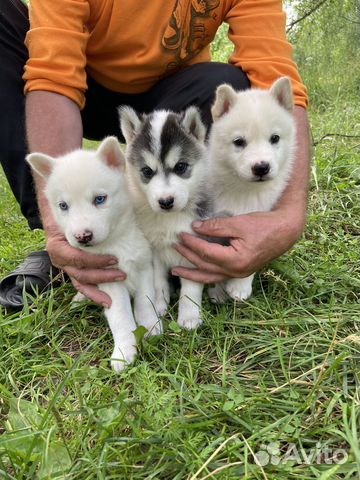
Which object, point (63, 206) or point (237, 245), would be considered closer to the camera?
point (63, 206)

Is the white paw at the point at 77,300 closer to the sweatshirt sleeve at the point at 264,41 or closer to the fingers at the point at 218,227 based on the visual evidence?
the fingers at the point at 218,227

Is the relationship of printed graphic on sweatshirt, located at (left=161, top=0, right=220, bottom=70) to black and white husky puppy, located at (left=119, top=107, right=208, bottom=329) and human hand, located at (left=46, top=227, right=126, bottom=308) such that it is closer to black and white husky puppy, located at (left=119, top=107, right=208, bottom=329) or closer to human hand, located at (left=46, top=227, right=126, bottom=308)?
black and white husky puppy, located at (left=119, top=107, right=208, bottom=329)

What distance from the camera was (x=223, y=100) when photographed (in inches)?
89.7

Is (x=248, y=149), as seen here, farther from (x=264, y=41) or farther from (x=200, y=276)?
(x=264, y=41)

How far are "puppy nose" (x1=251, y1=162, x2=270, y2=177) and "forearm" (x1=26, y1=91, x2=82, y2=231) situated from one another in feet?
3.44

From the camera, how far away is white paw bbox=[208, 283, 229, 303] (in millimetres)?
2373

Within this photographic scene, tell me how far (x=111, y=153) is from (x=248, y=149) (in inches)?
27.8

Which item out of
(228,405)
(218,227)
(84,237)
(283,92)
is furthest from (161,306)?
(283,92)

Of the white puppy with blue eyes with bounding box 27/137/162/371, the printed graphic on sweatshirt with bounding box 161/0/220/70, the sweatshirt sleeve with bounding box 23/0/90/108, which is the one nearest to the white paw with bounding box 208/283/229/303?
the white puppy with blue eyes with bounding box 27/137/162/371

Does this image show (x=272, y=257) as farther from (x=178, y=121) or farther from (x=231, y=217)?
(x=178, y=121)

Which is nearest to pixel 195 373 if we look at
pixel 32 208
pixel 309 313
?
pixel 309 313

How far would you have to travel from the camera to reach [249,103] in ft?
7.34

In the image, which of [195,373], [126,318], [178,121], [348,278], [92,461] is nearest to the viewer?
[92,461]

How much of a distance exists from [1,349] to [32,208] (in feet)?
3.98
